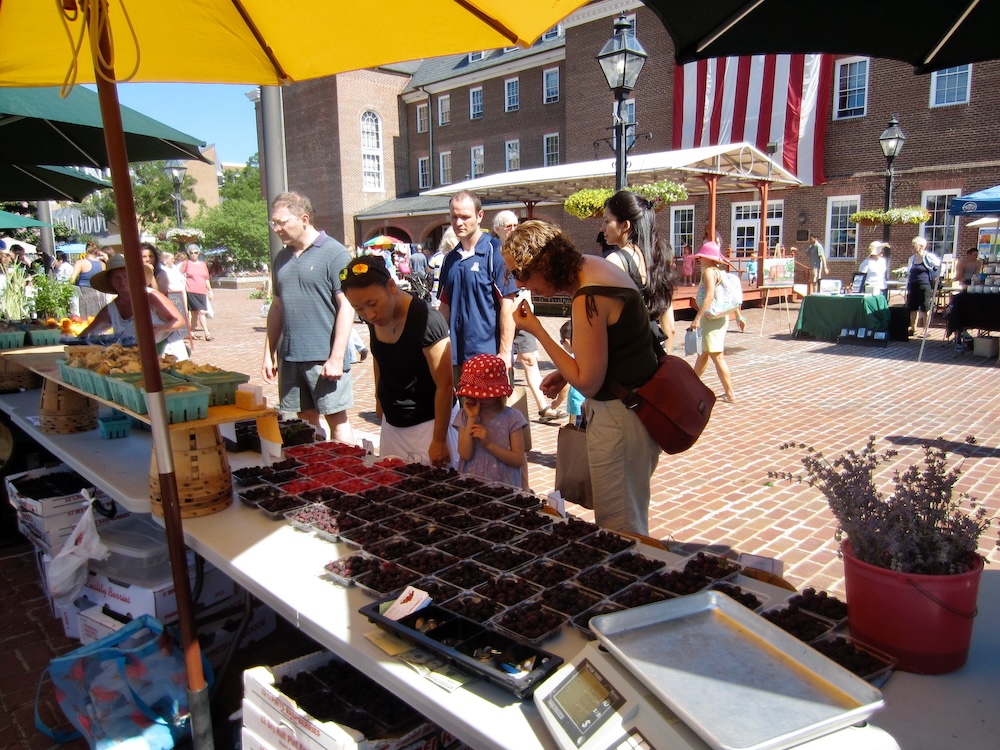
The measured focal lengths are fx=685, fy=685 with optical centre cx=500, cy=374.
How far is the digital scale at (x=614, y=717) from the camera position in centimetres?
125

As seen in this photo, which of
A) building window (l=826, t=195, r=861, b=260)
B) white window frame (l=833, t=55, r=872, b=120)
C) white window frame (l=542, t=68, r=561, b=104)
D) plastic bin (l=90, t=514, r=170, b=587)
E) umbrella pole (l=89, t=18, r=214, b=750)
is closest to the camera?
umbrella pole (l=89, t=18, r=214, b=750)

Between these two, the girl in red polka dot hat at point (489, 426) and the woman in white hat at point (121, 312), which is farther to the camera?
the woman in white hat at point (121, 312)

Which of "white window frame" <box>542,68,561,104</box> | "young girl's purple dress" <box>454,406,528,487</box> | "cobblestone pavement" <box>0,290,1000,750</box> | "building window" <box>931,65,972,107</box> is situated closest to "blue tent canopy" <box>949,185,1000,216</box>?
"cobblestone pavement" <box>0,290,1000,750</box>

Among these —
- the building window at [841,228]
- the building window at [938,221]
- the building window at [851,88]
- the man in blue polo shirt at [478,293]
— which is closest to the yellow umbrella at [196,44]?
the man in blue polo shirt at [478,293]

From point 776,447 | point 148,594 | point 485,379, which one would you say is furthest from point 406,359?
point 776,447

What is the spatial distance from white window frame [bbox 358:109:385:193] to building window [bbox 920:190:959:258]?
26988mm

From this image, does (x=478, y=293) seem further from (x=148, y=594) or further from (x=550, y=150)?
(x=550, y=150)

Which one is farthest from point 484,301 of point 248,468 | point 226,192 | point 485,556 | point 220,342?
point 226,192

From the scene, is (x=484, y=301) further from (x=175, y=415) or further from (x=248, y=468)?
(x=175, y=415)

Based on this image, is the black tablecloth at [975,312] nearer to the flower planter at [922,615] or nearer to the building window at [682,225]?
the flower planter at [922,615]

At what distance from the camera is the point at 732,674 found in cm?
143

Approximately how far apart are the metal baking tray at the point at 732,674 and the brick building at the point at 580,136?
698 inches

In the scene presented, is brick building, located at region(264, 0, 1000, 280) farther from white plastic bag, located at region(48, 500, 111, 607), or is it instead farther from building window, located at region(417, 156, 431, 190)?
white plastic bag, located at region(48, 500, 111, 607)

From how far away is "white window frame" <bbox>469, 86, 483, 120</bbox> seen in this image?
108 ft
